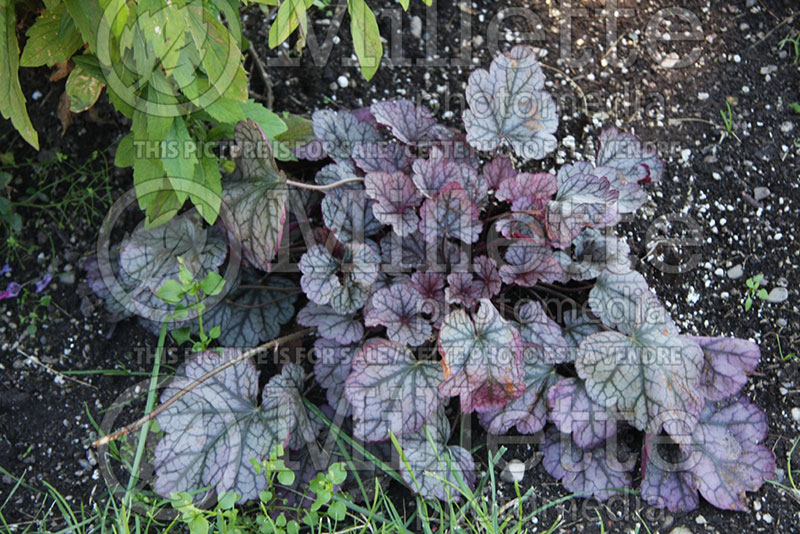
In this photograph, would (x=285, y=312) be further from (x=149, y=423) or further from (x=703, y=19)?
(x=703, y=19)

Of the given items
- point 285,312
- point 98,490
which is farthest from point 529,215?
point 98,490

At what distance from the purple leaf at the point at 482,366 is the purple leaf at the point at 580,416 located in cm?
14

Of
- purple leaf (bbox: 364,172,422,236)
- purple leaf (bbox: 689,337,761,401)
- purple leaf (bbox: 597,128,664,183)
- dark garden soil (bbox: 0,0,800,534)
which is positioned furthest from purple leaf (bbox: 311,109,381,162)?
purple leaf (bbox: 689,337,761,401)

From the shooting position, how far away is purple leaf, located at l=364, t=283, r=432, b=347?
1811mm

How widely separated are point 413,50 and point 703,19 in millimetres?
964

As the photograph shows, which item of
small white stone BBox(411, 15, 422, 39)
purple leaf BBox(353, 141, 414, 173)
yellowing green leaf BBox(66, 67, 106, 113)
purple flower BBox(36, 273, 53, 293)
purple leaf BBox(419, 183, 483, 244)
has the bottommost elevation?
purple flower BBox(36, 273, 53, 293)

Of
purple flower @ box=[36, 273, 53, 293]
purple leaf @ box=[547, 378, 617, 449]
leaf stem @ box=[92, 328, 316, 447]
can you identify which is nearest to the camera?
Answer: leaf stem @ box=[92, 328, 316, 447]

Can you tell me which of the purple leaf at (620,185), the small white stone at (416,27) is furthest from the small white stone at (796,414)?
the small white stone at (416,27)

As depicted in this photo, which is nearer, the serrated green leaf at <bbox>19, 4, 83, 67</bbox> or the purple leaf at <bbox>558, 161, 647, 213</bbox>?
the serrated green leaf at <bbox>19, 4, 83, 67</bbox>

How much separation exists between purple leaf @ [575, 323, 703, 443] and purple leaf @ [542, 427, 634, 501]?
0.48 ft

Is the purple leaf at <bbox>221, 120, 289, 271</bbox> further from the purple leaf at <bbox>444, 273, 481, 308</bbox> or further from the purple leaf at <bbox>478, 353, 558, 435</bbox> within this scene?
the purple leaf at <bbox>478, 353, 558, 435</bbox>

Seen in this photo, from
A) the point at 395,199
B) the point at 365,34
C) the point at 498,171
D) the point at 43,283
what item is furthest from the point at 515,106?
the point at 43,283

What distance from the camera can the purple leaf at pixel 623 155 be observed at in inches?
79.1

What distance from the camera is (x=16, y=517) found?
5.98 ft
